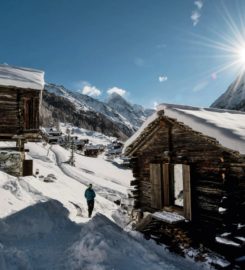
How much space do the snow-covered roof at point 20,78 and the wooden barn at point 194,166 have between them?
8311 mm

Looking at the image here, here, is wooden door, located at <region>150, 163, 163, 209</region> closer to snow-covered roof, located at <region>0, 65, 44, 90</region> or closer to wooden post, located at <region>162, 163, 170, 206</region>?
wooden post, located at <region>162, 163, 170, 206</region>

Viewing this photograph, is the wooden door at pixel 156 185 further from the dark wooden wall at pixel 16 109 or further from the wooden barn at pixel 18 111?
the dark wooden wall at pixel 16 109

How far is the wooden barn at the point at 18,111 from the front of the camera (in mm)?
17766

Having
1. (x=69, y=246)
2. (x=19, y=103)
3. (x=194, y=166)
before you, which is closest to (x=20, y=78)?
(x=19, y=103)

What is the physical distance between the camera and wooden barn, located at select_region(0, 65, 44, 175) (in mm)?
17766

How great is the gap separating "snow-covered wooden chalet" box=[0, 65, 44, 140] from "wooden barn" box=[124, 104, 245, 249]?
27.5 ft

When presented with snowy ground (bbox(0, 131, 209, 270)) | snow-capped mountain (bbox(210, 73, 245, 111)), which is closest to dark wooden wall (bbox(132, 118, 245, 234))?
snowy ground (bbox(0, 131, 209, 270))

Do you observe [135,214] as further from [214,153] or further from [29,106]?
[29,106]

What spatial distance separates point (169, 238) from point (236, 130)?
458cm

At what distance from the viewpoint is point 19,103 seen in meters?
18.4

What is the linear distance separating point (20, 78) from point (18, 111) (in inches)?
76.6

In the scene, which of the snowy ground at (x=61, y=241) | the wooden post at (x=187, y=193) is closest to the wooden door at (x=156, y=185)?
the snowy ground at (x=61, y=241)

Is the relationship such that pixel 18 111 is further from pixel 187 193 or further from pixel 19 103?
pixel 187 193

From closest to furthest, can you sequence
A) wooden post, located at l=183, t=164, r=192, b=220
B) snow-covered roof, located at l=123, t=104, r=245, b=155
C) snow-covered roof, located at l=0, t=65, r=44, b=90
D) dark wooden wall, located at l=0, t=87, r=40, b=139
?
snow-covered roof, located at l=123, t=104, r=245, b=155, wooden post, located at l=183, t=164, r=192, b=220, snow-covered roof, located at l=0, t=65, r=44, b=90, dark wooden wall, located at l=0, t=87, r=40, b=139
